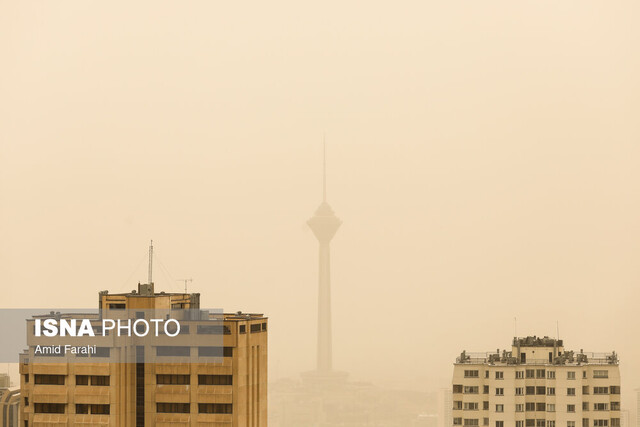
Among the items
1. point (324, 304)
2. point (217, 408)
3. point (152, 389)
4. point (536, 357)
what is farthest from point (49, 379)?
point (324, 304)

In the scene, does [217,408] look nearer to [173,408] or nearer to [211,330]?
[173,408]

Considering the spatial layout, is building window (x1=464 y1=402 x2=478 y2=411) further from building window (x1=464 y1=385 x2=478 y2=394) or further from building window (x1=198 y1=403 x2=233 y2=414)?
building window (x1=198 y1=403 x2=233 y2=414)

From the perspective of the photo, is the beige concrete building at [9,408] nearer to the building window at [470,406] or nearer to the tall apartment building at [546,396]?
the building window at [470,406]

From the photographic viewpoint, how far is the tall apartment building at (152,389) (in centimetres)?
7162

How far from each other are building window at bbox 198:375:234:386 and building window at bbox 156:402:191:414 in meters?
1.95

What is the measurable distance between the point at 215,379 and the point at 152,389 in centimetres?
459

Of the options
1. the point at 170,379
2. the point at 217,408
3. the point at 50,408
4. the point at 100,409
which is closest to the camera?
the point at 217,408

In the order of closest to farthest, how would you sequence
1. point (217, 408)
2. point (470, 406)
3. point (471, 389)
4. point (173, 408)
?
1. point (217, 408)
2. point (173, 408)
3. point (470, 406)
4. point (471, 389)

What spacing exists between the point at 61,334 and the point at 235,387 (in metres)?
12.5

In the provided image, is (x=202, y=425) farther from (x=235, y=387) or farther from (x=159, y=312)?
(x=159, y=312)

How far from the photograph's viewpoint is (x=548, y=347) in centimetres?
8419

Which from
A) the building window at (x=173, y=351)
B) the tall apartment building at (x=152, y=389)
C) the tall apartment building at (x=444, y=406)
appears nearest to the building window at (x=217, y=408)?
the tall apartment building at (x=152, y=389)

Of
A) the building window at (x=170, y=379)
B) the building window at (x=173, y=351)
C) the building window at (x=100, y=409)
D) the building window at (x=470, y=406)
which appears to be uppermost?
the building window at (x=173, y=351)

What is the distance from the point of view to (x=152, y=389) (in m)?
72.9
